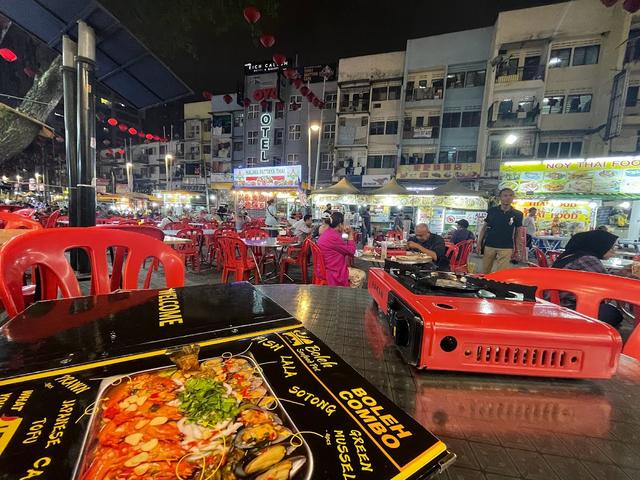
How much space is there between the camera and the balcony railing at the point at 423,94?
1695cm

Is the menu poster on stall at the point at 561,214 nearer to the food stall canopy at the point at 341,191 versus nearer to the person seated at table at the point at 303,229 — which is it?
the food stall canopy at the point at 341,191

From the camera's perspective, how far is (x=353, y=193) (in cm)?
1068

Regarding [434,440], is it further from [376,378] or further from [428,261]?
[428,261]

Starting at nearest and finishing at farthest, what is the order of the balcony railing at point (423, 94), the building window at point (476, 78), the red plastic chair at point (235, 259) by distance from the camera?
the red plastic chair at point (235, 259) < the building window at point (476, 78) < the balcony railing at point (423, 94)

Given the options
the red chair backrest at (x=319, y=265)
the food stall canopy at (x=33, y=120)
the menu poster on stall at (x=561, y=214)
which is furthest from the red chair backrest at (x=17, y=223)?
the menu poster on stall at (x=561, y=214)

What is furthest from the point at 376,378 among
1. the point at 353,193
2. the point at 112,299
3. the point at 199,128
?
the point at 199,128

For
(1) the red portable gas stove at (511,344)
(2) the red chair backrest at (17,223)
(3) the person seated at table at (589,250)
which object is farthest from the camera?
(2) the red chair backrest at (17,223)

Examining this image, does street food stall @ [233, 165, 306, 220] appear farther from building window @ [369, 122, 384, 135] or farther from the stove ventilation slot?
the stove ventilation slot

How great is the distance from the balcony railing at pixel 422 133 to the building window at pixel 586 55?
688 centimetres

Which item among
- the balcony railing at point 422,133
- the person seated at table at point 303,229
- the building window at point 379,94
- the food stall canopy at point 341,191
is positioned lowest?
the person seated at table at point 303,229

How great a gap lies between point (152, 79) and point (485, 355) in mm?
5641

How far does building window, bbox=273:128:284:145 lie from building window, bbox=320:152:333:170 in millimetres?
4134

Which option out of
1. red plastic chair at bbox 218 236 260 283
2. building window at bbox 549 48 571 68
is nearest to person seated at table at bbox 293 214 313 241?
red plastic chair at bbox 218 236 260 283

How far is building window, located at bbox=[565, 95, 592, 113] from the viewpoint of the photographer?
13.5 metres
